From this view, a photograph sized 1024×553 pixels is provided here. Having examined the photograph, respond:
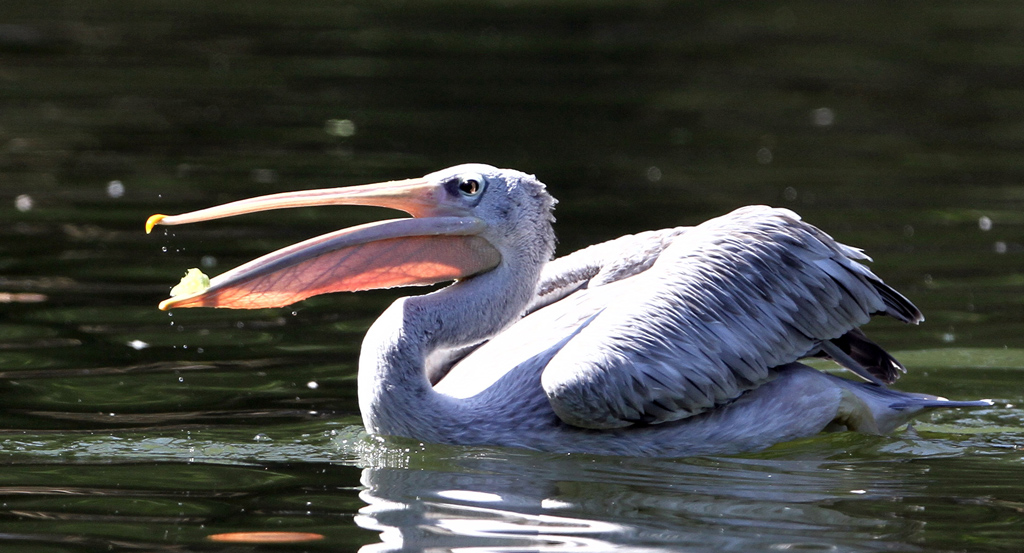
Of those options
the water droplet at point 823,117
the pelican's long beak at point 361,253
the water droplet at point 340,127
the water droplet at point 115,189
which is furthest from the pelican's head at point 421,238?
the water droplet at point 823,117

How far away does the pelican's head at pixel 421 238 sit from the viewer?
5.09m

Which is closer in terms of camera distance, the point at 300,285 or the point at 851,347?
the point at 300,285

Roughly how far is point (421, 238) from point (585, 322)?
668 millimetres

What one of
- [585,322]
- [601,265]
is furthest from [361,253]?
[601,265]

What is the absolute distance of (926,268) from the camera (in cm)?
791

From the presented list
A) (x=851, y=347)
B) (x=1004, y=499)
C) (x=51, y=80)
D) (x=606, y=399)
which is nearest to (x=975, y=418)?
(x=851, y=347)

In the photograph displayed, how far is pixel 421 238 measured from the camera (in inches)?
209

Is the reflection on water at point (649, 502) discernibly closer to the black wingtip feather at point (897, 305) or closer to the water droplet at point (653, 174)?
the black wingtip feather at point (897, 305)

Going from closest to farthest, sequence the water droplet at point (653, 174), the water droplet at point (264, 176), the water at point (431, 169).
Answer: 1. the water at point (431, 169)
2. the water droplet at point (264, 176)
3. the water droplet at point (653, 174)

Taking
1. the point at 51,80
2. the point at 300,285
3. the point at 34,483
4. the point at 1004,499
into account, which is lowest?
the point at 1004,499

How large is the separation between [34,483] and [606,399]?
6.15 feet

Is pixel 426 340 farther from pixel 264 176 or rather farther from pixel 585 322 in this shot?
pixel 264 176

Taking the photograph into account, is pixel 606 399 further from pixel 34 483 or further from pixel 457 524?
pixel 34 483

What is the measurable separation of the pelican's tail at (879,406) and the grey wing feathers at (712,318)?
0.23 m
